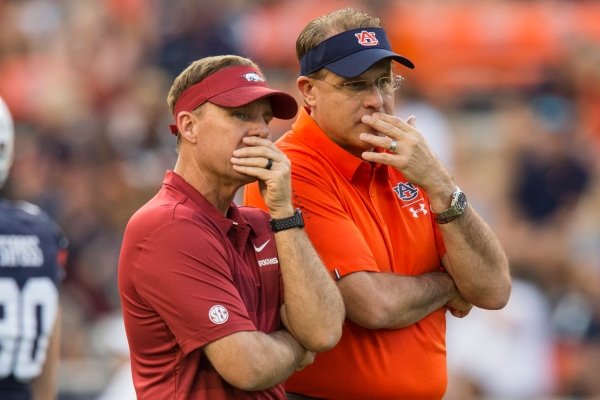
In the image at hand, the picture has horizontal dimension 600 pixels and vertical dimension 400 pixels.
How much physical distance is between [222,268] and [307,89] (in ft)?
3.64

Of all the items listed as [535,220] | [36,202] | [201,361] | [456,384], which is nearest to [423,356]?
[201,361]

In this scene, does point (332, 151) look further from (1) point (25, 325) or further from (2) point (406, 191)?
(1) point (25, 325)

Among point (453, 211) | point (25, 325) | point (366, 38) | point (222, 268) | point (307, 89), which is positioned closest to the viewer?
point (222, 268)

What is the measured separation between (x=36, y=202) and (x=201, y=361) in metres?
7.44

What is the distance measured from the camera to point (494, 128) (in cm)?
1197

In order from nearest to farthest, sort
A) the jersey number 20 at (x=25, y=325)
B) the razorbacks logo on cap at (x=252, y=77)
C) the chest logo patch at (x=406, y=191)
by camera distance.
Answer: the razorbacks logo on cap at (x=252, y=77) < the chest logo patch at (x=406, y=191) < the jersey number 20 at (x=25, y=325)

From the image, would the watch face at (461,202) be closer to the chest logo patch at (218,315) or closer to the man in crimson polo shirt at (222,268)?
the man in crimson polo shirt at (222,268)

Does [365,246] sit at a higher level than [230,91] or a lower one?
lower

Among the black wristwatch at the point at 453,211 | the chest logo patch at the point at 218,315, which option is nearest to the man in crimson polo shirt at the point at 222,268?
the chest logo patch at the point at 218,315

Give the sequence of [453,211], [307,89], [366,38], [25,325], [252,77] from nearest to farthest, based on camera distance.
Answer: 1. [252,77]
2. [453,211]
3. [366,38]
4. [307,89]
5. [25,325]

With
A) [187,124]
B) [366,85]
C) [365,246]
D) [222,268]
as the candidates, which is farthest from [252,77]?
[365,246]

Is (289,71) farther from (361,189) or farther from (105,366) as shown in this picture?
(361,189)

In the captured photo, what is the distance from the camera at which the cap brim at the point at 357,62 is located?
498 centimetres

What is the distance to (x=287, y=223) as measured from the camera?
14.9ft
